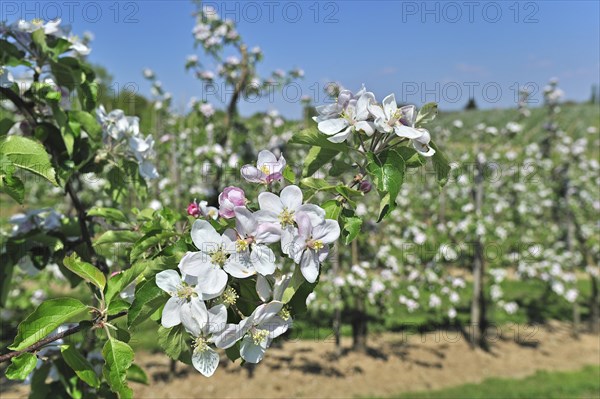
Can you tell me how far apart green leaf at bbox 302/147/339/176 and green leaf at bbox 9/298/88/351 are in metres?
0.71

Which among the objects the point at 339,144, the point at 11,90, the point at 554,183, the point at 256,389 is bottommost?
the point at 256,389

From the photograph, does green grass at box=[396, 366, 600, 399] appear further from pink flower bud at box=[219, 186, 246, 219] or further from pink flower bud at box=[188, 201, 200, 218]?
pink flower bud at box=[219, 186, 246, 219]

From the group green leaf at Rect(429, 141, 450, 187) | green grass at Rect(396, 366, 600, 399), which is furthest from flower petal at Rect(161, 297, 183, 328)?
green grass at Rect(396, 366, 600, 399)

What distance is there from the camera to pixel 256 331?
3.66 feet

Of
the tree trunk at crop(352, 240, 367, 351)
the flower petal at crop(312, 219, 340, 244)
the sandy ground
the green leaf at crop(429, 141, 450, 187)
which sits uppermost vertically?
the green leaf at crop(429, 141, 450, 187)

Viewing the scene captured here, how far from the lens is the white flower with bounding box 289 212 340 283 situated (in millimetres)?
1081

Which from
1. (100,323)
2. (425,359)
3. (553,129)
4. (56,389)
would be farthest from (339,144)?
(553,129)

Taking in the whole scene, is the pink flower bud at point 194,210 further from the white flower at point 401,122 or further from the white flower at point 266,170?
the white flower at point 401,122

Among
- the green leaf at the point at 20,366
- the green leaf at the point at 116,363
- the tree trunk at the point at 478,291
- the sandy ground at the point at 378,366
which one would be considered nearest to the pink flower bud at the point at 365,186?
the green leaf at the point at 116,363

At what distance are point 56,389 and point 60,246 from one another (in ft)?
2.12

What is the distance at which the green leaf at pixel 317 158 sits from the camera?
135 cm

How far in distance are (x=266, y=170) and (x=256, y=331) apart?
1.36 feet

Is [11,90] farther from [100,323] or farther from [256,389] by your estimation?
[256,389]

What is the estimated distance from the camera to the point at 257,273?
1.13 m
